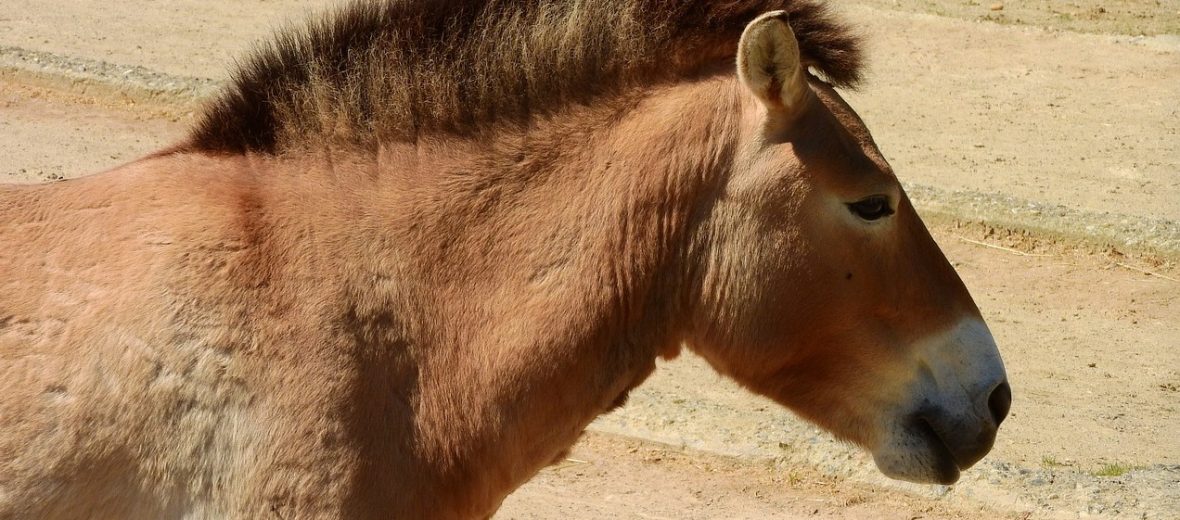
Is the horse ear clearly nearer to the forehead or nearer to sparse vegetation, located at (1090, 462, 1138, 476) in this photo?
the forehead

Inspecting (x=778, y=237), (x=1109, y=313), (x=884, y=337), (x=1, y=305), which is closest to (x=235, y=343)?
(x=1, y=305)

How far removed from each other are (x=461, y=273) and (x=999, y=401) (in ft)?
5.15

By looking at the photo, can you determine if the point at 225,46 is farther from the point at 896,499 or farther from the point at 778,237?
the point at 778,237

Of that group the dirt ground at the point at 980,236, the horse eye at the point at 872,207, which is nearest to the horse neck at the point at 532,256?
the horse eye at the point at 872,207

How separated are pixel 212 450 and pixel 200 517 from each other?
6.5 inches

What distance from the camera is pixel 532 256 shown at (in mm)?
3270

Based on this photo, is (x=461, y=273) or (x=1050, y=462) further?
(x=1050, y=462)

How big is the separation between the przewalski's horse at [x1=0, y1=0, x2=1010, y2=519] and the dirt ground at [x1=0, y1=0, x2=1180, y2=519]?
8.15 feet

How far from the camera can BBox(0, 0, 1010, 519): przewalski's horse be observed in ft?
9.79

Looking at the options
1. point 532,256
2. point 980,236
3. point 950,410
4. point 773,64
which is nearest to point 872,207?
point 773,64

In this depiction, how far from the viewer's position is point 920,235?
3.51m

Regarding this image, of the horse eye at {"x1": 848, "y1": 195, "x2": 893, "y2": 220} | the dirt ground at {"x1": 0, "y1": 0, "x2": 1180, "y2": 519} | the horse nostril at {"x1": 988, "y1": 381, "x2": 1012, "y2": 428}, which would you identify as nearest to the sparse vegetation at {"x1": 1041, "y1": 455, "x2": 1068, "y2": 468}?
the dirt ground at {"x1": 0, "y1": 0, "x2": 1180, "y2": 519}

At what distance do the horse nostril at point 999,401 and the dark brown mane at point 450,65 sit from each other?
1201mm

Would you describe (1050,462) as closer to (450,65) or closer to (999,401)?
(999,401)
